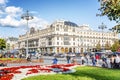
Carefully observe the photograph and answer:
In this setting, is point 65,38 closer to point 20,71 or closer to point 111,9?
point 20,71

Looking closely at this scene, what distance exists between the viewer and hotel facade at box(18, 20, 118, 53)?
5384 inches

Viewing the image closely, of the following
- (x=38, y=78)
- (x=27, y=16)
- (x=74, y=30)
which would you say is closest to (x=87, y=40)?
(x=74, y=30)

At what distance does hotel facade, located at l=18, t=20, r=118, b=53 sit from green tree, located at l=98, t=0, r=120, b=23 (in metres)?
116

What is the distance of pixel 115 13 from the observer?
1420 centimetres

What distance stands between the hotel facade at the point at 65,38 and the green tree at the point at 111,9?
11618cm

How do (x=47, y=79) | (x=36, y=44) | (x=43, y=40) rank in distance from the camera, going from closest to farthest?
(x=47, y=79) < (x=43, y=40) < (x=36, y=44)

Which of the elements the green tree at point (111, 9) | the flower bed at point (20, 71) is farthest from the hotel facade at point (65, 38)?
the green tree at point (111, 9)

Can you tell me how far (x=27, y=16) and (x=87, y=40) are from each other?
96261mm

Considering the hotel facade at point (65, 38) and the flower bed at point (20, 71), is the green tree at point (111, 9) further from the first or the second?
the hotel facade at point (65, 38)

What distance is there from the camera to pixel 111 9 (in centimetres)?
1398

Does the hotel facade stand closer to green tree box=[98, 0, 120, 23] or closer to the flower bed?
the flower bed

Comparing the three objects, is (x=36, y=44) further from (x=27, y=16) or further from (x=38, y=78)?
(x=38, y=78)

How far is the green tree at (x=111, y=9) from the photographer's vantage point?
13336mm

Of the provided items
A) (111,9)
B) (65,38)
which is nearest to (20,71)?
(111,9)
